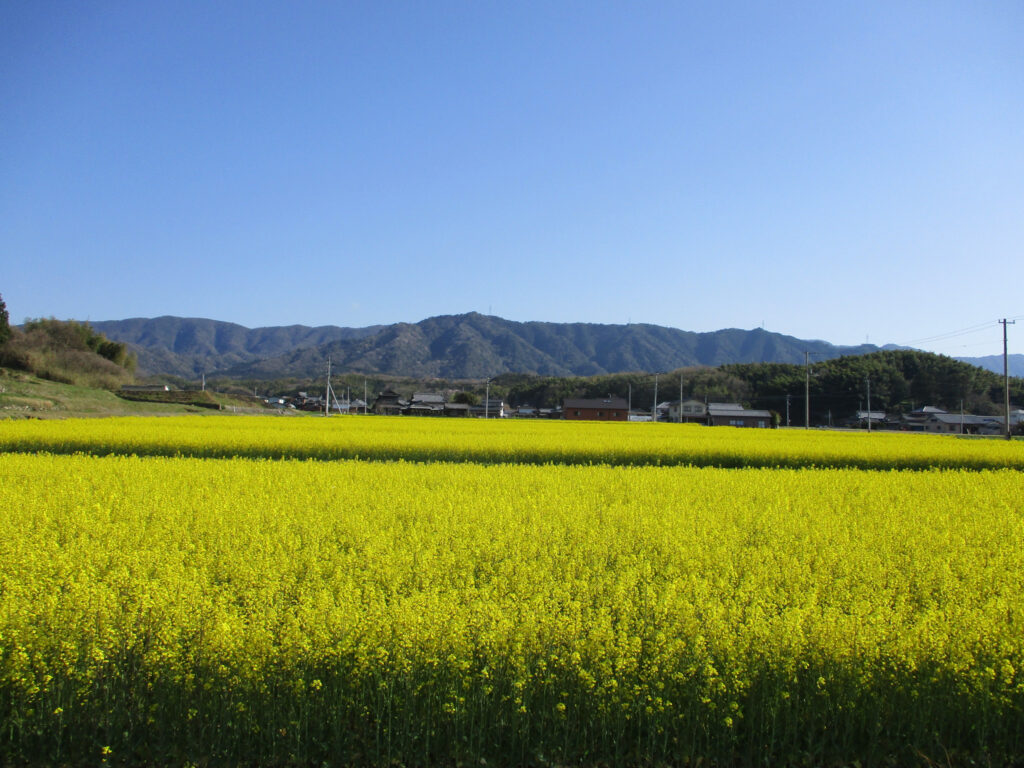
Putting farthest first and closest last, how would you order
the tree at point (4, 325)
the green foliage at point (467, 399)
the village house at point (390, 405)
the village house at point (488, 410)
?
the green foliage at point (467, 399) < the village house at point (390, 405) < the village house at point (488, 410) < the tree at point (4, 325)

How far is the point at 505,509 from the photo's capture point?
313 inches

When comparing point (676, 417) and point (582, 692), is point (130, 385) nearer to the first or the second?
point (676, 417)

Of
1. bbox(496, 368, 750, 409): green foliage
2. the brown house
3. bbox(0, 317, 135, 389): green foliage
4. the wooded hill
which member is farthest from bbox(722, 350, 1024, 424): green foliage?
bbox(0, 317, 135, 389): green foliage

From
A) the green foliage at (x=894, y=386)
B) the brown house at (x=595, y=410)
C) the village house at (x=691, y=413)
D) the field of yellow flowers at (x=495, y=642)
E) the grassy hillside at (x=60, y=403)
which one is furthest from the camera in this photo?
the village house at (x=691, y=413)

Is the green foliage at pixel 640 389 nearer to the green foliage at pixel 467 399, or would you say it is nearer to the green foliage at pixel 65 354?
the green foliage at pixel 467 399

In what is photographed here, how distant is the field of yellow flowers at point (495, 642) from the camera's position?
3.44 meters

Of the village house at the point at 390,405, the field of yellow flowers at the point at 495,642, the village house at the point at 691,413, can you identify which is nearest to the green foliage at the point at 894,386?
the village house at the point at 691,413

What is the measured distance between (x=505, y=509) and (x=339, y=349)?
173428mm

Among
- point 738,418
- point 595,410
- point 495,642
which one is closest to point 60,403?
point 495,642

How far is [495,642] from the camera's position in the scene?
3.68 m

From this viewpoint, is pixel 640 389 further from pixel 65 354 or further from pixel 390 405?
pixel 65 354

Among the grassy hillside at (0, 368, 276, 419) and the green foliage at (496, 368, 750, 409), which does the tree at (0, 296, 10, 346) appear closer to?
the grassy hillside at (0, 368, 276, 419)

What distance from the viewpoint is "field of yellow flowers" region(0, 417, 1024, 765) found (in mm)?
3443

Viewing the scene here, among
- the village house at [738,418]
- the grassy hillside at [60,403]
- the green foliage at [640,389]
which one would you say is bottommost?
the village house at [738,418]
